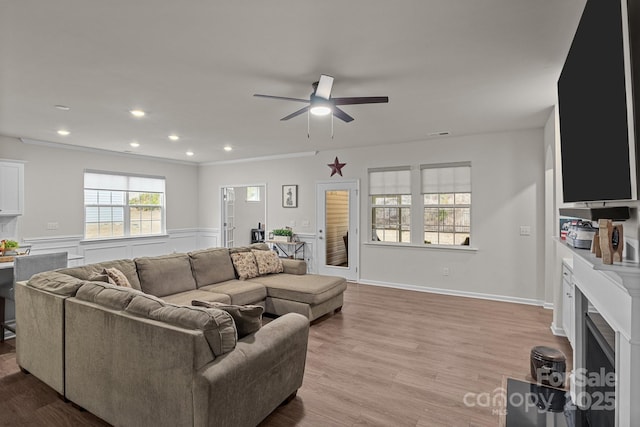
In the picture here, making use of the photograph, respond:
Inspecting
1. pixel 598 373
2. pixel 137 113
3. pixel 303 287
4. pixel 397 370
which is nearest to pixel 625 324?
pixel 598 373

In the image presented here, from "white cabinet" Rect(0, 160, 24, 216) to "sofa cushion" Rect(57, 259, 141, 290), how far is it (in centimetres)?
302

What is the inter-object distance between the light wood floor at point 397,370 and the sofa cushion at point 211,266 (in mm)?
1388

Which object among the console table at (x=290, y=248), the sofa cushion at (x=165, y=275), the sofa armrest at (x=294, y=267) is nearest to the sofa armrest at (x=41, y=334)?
the sofa cushion at (x=165, y=275)

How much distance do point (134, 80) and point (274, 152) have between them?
13.3 ft

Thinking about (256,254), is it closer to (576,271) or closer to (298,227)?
(298,227)

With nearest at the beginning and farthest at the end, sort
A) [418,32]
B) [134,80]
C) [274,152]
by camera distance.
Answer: [418,32]
[134,80]
[274,152]

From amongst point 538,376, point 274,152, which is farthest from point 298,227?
point 538,376

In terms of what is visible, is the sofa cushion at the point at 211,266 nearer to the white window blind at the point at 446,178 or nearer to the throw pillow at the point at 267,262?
the throw pillow at the point at 267,262

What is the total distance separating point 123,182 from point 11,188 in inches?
84.7

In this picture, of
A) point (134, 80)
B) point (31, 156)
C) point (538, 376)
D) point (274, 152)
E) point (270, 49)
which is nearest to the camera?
point (270, 49)

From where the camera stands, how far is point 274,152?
7172 mm

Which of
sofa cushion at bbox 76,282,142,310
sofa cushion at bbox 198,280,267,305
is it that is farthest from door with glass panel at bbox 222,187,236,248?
sofa cushion at bbox 76,282,142,310

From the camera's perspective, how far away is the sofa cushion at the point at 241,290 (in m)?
3.85

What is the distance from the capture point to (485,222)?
5.39 meters
